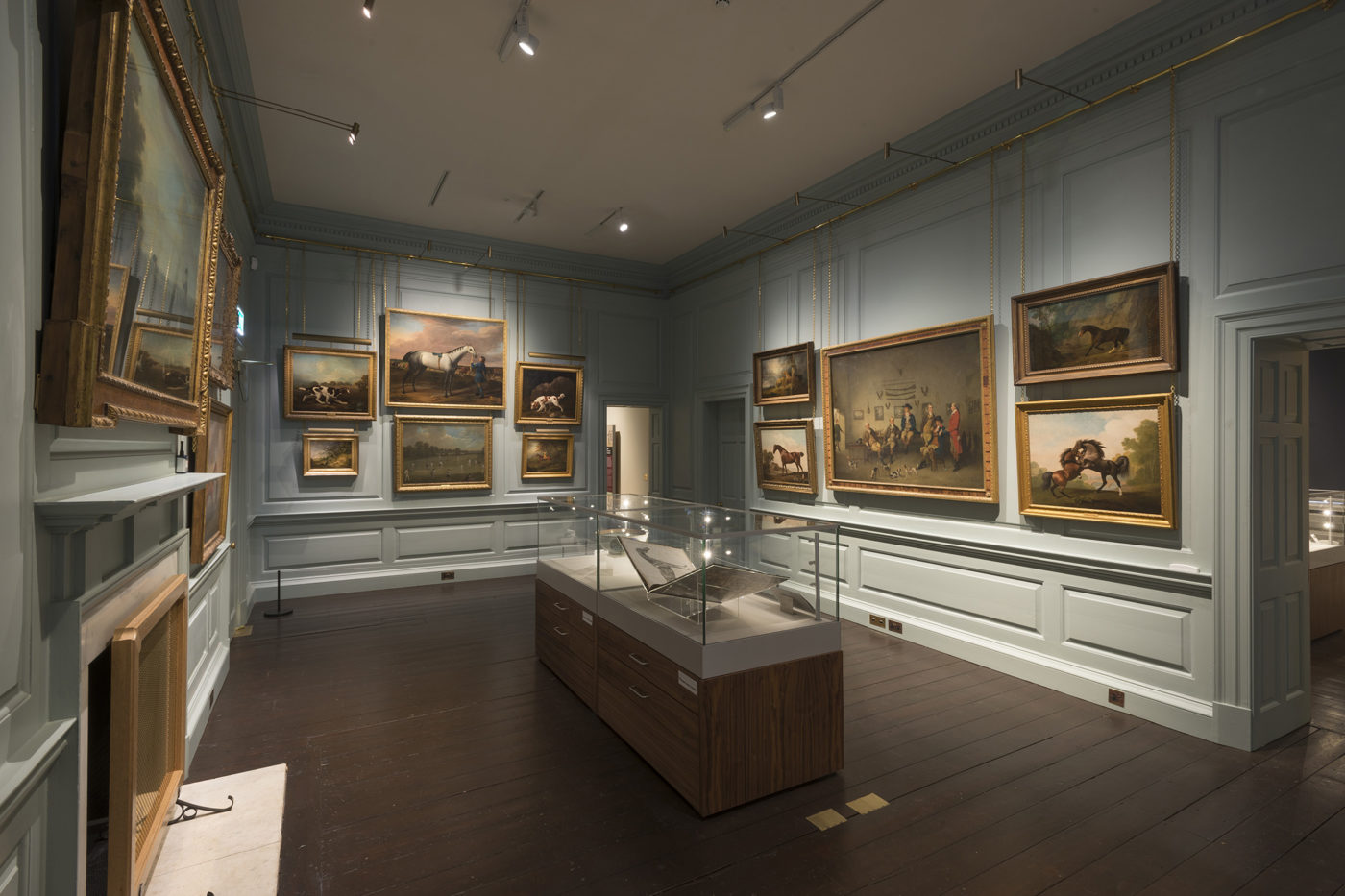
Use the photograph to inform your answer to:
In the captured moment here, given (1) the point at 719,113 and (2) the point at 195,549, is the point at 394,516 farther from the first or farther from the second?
(1) the point at 719,113

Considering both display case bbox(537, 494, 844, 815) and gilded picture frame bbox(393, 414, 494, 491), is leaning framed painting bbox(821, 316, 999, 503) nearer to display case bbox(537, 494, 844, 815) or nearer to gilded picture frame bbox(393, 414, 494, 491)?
display case bbox(537, 494, 844, 815)

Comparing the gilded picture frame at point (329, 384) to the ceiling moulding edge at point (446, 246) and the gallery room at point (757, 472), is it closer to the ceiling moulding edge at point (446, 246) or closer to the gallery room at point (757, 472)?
the gallery room at point (757, 472)

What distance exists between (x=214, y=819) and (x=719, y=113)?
626 centimetres

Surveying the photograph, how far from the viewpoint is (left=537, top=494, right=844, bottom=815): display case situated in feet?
11.3

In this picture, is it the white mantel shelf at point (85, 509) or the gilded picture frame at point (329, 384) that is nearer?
the white mantel shelf at point (85, 509)

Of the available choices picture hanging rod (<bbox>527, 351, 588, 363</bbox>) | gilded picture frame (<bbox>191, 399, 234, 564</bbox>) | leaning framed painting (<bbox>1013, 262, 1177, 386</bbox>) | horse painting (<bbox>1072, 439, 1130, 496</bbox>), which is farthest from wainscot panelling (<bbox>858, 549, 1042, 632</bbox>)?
gilded picture frame (<bbox>191, 399, 234, 564</bbox>)

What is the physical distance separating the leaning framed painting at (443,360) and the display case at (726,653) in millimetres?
5637

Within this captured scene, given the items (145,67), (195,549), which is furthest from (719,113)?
(195,549)

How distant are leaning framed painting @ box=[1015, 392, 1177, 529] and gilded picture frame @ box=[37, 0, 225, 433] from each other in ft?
18.8

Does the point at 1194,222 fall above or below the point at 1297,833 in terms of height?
above

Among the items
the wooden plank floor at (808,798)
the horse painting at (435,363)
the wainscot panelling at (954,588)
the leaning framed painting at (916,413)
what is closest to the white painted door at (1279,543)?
the wooden plank floor at (808,798)

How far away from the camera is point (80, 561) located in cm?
211

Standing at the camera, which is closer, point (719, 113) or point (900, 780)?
point (900, 780)

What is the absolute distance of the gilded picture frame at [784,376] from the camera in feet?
25.3
